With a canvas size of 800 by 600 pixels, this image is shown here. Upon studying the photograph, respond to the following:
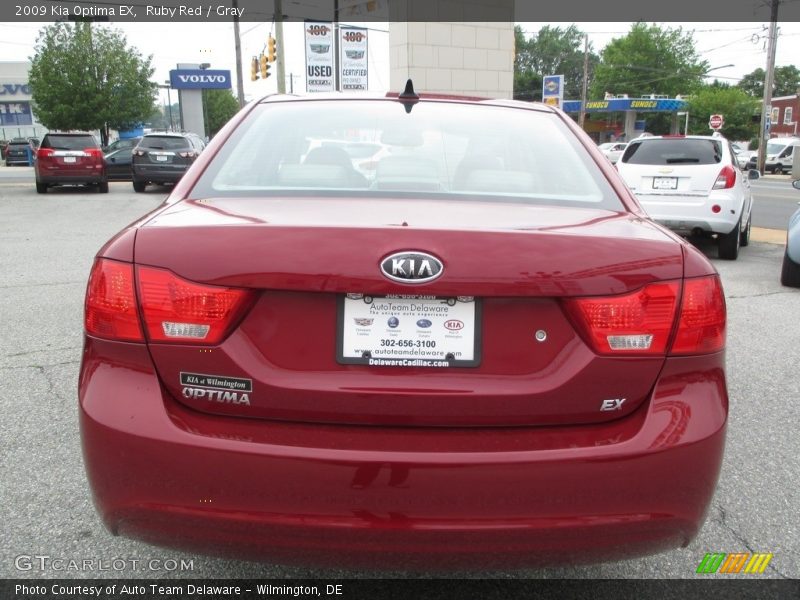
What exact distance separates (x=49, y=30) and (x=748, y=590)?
124 ft

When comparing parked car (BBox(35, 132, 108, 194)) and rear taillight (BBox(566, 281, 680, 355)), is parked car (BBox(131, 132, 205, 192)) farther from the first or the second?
rear taillight (BBox(566, 281, 680, 355))

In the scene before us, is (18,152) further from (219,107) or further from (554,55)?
(554,55)

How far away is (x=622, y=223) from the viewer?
199 cm

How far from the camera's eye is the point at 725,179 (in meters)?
8.82

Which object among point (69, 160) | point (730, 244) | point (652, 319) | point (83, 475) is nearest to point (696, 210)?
point (730, 244)

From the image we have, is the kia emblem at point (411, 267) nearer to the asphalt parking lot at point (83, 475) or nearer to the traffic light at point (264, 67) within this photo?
the asphalt parking lot at point (83, 475)

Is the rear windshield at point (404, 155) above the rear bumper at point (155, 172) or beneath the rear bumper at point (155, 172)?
above

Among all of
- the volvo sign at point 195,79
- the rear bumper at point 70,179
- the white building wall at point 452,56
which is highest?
the volvo sign at point 195,79

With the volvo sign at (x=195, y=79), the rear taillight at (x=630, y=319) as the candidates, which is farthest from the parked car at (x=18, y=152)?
the rear taillight at (x=630, y=319)

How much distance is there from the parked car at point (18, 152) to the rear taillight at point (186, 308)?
43.8m

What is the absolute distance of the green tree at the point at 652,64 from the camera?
79000 millimetres

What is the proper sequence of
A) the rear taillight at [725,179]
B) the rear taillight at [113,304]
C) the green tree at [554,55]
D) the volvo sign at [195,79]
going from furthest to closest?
1. the green tree at [554,55]
2. the volvo sign at [195,79]
3. the rear taillight at [725,179]
4. the rear taillight at [113,304]

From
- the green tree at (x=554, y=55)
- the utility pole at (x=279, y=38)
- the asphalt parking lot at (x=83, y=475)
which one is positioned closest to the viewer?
the asphalt parking lot at (x=83, y=475)

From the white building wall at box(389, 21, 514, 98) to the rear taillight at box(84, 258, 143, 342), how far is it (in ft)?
48.7
